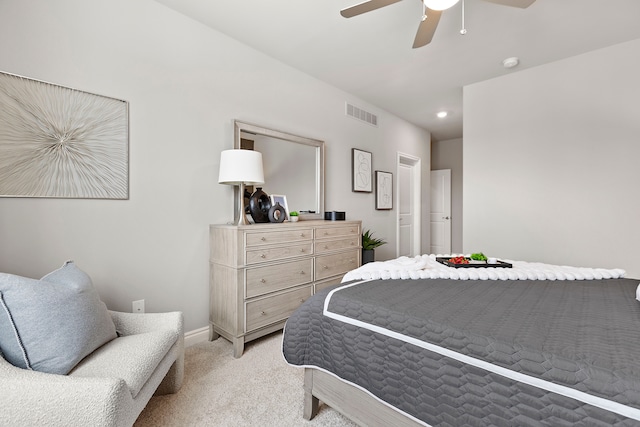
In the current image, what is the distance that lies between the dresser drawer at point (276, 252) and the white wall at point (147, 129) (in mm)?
490

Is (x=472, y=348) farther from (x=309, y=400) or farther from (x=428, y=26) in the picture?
(x=428, y=26)

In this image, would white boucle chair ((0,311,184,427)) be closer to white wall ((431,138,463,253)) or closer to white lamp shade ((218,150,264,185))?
white lamp shade ((218,150,264,185))

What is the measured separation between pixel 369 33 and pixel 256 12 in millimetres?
953

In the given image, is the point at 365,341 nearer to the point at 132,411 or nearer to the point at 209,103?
the point at 132,411

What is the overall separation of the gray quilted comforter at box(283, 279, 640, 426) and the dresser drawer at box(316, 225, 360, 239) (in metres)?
1.25

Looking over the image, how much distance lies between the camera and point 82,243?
74.0 inches

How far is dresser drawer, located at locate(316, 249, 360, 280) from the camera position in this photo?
2801mm

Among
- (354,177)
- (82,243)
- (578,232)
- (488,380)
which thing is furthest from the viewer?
(354,177)

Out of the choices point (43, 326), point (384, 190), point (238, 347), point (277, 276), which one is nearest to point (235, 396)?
point (238, 347)

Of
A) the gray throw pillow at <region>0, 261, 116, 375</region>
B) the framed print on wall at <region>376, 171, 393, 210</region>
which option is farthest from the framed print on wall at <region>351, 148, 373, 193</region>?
the gray throw pillow at <region>0, 261, 116, 375</region>

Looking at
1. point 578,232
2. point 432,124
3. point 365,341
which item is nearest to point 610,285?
point 365,341

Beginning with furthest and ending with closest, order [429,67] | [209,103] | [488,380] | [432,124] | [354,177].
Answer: [432,124] → [354,177] → [429,67] → [209,103] → [488,380]

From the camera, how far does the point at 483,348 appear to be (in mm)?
923

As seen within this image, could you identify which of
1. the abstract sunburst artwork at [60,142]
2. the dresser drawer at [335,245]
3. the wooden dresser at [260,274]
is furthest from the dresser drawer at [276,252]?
the abstract sunburst artwork at [60,142]
